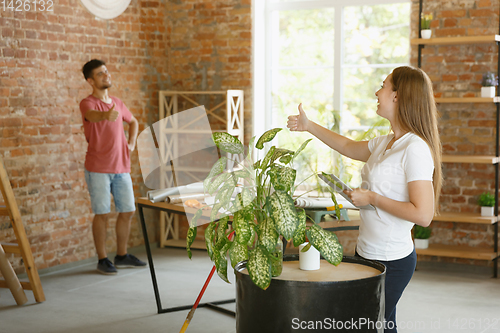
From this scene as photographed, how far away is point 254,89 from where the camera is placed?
550cm

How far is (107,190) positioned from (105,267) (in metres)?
0.63

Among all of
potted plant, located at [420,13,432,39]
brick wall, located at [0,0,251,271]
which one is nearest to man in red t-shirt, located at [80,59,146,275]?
brick wall, located at [0,0,251,271]

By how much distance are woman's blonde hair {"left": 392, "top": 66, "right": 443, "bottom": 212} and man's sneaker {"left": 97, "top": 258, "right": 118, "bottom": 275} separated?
317cm

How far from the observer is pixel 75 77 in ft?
15.9

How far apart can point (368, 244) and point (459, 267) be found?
2.94 meters

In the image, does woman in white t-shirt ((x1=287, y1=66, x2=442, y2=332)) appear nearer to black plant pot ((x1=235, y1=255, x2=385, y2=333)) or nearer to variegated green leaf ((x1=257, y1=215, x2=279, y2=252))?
black plant pot ((x1=235, y1=255, x2=385, y2=333))

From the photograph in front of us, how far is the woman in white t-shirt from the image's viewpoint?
6.70 feet

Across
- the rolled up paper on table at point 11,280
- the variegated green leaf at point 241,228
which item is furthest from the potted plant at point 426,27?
the rolled up paper on table at point 11,280

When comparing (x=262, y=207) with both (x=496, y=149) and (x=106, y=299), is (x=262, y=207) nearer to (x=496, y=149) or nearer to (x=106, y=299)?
(x=106, y=299)

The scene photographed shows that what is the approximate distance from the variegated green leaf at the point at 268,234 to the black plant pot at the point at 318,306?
12 centimetres

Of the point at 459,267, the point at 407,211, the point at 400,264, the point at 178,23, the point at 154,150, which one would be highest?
the point at 178,23

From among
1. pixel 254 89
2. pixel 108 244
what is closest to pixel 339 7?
pixel 254 89

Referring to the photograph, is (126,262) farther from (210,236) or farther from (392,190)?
(392,190)

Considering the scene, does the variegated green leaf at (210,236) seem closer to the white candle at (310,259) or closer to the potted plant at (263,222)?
the potted plant at (263,222)
